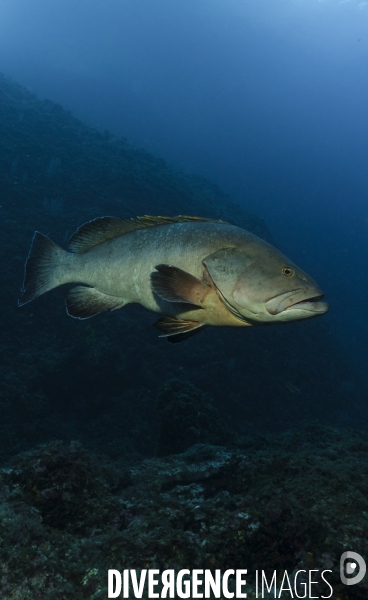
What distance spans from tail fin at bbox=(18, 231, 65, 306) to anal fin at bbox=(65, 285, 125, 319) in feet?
1.04

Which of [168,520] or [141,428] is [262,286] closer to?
[168,520]

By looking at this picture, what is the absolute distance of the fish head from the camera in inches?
97.3

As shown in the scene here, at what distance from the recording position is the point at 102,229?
380 centimetres

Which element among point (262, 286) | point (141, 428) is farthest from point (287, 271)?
point (141, 428)

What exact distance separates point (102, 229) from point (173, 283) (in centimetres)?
159

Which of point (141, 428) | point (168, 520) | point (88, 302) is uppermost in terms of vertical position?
point (88, 302)

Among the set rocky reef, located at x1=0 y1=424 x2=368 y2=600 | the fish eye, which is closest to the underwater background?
rocky reef, located at x1=0 y1=424 x2=368 y2=600

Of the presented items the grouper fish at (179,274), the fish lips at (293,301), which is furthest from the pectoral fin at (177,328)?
the fish lips at (293,301)

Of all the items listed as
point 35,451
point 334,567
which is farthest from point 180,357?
point 334,567

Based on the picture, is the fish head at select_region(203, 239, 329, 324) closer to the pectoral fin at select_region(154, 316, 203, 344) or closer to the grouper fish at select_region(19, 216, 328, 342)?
the grouper fish at select_region(19, 216, 328, 342)

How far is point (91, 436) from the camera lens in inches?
311

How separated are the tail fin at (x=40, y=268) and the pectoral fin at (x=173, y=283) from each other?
5.79ft

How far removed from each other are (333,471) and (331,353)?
16663 mm

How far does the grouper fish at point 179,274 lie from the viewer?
2.54 metres
